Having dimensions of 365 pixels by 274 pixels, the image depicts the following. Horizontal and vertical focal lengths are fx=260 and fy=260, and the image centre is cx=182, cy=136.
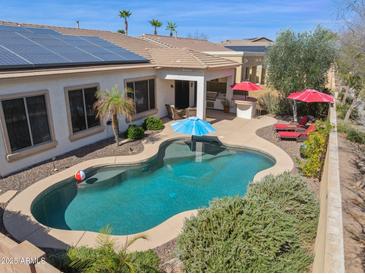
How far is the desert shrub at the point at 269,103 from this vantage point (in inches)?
914

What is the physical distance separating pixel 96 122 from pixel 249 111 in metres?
12.3

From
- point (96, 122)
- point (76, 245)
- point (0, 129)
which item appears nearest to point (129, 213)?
point (76, 245)

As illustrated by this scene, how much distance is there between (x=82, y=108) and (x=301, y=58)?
15.1 meters

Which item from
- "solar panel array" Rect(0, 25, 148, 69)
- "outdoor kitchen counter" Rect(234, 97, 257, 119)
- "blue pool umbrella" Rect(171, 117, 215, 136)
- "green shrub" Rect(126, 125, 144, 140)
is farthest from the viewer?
→ "outdoor kitchen counter" Rect(234, 97, 257, 119)

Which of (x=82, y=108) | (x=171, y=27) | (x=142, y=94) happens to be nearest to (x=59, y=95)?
(x=82, y=108)

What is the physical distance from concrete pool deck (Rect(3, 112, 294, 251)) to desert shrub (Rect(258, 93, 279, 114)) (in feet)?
21.2

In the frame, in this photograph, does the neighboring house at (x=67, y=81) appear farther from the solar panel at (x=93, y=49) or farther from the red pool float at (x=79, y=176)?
the red pool float at (x=79, y=176)

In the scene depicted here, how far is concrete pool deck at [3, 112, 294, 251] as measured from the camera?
7.66 m

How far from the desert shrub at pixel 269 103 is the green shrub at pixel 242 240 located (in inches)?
722

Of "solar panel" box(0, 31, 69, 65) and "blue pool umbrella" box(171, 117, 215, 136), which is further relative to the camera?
"blue pool umbrella" box(171, 117, 215, 136)

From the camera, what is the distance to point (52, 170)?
12.2 m

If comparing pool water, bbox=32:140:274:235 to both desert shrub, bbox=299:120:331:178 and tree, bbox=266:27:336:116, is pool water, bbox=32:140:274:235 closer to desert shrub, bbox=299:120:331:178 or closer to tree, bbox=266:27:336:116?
desert shrub, bbox=299:120:331:178

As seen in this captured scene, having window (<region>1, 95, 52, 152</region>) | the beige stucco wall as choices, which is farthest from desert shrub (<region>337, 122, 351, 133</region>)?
window (<region>1, 95, 52, 152</region>)

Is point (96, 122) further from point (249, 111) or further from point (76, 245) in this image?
point (249, 111)
